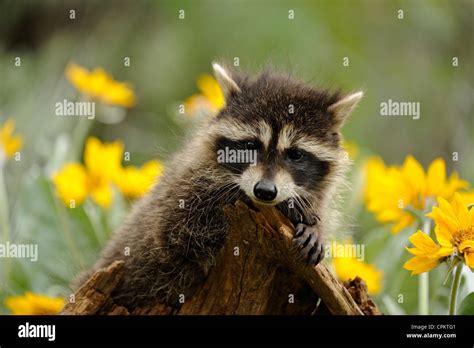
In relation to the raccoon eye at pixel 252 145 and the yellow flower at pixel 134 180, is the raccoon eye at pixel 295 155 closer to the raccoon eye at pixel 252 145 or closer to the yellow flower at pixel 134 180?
the raccoon eye at pixel 252 145

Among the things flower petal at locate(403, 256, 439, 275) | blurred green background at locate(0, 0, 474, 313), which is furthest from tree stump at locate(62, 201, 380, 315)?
blurred green background at locate(0, 0, 474, 313)

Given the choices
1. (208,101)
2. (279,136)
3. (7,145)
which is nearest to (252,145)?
(279,136)

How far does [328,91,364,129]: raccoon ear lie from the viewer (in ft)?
20.5

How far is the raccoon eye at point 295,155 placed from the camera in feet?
19.6

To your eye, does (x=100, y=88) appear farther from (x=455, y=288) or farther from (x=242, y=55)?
(x=455, y=288)

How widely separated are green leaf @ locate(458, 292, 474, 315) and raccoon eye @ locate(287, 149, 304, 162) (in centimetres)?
148

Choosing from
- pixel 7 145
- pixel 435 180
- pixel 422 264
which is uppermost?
pixel 7 145

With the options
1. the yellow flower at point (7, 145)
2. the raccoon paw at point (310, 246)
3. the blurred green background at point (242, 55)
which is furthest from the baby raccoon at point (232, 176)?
the blurred green background at point (242, 55)

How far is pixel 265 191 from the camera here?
553cm

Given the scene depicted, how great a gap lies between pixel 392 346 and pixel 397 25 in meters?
6.03

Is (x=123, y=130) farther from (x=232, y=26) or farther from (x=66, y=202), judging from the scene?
(x=66, y=202)

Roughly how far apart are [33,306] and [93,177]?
64.3 inches

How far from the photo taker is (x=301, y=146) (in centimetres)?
600

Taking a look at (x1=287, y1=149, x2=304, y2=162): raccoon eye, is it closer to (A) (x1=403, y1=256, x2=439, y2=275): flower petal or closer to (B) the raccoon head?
(B) the raccoon head
